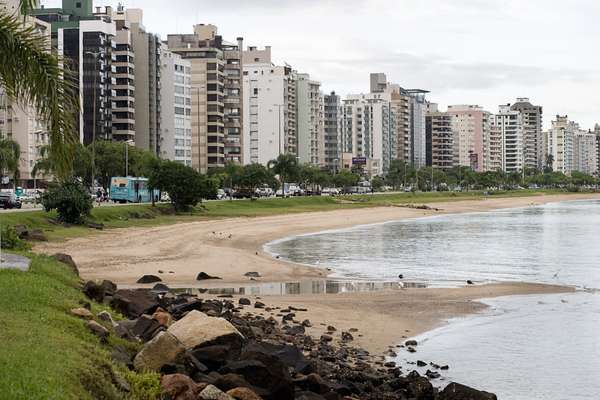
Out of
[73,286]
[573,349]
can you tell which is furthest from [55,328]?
[573,349]

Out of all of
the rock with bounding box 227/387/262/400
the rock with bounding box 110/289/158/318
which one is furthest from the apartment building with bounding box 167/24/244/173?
the rock with bounding box 227/387/262/400

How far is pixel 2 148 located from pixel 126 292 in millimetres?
73995

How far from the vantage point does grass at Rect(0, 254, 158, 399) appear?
32.1 feet

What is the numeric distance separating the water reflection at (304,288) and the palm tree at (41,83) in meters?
15.3

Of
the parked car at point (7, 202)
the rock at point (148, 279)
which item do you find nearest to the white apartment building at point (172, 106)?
the parked car at point (7, 202)

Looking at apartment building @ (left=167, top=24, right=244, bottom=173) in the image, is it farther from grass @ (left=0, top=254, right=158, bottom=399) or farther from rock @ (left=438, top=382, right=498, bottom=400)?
rock @ (left=438, top=382, right=498, bottom=400)

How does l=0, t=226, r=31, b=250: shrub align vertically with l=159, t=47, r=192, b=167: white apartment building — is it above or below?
below

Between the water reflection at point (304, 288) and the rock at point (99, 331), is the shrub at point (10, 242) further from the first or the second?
the rock at point (99, 331)

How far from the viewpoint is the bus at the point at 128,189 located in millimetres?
89438

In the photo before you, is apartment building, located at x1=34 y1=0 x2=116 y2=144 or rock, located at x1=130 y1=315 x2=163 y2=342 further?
apartment building, located at x1=34 y1=0 x2=116 y2=144

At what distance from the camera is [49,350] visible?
11523 mm

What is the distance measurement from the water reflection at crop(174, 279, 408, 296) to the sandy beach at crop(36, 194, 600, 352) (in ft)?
3.53

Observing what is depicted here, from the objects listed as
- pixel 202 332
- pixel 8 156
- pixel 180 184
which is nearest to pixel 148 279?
pixel 202 332

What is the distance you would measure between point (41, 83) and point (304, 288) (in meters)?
19.7
